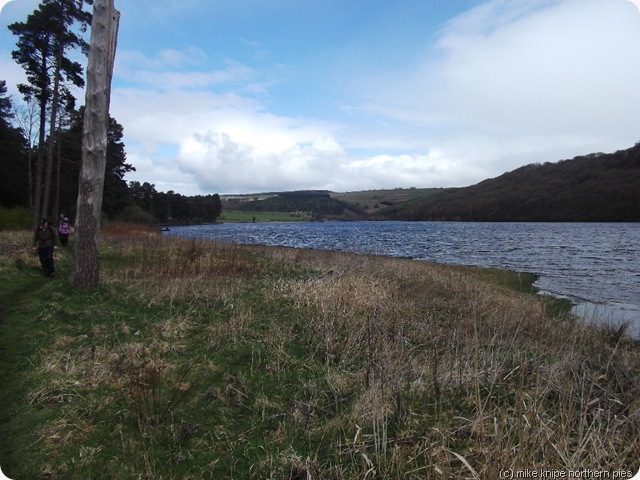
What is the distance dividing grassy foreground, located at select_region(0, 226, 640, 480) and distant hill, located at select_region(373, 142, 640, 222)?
433ft

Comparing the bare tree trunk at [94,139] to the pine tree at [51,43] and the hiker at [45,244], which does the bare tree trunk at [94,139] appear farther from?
the pine tree at [51,43]

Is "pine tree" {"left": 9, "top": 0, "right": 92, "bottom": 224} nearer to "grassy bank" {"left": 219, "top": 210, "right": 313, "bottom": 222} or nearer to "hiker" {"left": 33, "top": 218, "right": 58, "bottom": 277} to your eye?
"hiker" {"left": 33, "top": 218, "right": 58, "bottom": 277}

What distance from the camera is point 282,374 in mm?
4758

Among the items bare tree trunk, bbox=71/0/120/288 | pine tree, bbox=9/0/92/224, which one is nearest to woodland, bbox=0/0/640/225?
pine tree, bbox=9/0/92/224

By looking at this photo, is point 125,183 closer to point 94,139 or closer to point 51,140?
point 51,140

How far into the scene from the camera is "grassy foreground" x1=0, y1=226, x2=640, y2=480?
2.94 meters

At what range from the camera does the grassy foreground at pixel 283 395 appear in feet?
9.65

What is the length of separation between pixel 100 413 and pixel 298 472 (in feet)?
7.24

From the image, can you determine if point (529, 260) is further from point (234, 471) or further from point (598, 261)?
point (234, 471)

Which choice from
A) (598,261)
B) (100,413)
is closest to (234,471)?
(100,413)

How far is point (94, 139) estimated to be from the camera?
788 cm

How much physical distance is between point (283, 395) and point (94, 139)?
6931 millimetres

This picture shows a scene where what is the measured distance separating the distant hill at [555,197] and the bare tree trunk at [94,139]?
5275 inches

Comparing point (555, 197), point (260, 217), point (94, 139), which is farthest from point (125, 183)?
point (555, 197)
